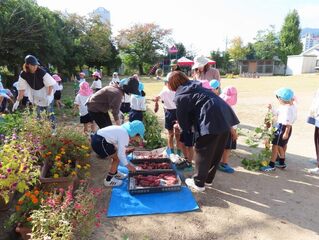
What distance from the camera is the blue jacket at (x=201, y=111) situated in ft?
11.0

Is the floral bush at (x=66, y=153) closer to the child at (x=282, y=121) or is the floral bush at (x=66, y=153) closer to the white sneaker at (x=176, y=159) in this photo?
the white sneaker at (x=176, y=159)

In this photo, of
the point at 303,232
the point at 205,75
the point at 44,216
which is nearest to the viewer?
the point at 44,216

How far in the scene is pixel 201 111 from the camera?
11.2ft

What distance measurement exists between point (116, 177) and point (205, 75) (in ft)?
8.76

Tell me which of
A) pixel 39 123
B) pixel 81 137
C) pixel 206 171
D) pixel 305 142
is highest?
pixel 39 123

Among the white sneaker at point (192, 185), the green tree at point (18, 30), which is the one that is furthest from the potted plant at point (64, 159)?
the green tree at point (18, 30)

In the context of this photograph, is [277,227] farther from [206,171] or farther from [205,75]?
[205,75]

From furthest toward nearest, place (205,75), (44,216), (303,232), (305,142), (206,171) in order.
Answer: (305,142) < (205,75) < (206,171) < (303,232) < (44,216)

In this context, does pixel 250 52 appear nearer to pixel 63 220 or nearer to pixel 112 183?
pixel 112 183

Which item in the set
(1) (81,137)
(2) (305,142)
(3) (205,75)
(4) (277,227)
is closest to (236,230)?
(4) (277,227)

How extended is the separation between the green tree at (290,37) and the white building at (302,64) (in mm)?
2108

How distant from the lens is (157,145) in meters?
5.59

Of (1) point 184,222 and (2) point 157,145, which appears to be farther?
(2) point 157,145

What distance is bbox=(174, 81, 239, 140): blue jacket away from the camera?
3.34 metres
